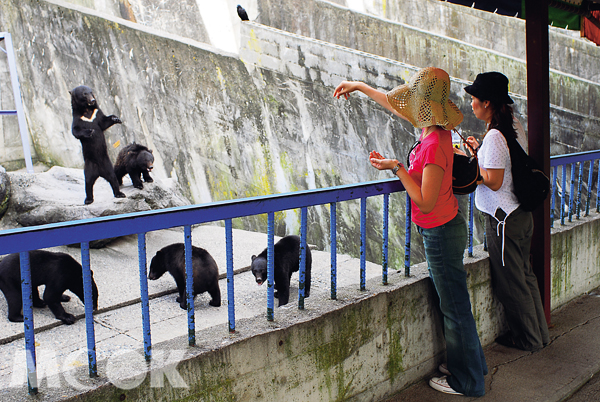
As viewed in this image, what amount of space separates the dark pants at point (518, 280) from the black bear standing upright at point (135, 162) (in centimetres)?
445

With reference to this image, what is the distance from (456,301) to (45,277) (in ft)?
9.67

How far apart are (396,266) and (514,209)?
954 cm

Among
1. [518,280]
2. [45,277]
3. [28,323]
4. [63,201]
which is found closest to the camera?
[28,323]

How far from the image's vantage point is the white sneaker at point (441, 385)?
2980mm

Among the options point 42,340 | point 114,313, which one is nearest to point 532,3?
point 114,313

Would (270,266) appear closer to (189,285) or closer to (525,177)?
(189,285)

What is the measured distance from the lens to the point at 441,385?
302 centimetres

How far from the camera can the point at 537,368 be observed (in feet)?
10.9

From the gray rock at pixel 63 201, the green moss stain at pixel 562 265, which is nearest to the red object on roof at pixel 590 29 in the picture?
the green moss stain at pixel 562 265

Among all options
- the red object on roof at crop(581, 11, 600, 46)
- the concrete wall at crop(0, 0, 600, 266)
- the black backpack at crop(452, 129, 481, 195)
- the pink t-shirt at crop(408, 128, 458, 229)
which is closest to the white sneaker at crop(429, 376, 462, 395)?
the pink t-shirt at crop(408, 128, 458, 229)

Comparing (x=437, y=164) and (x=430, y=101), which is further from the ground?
(x=430, y=101)

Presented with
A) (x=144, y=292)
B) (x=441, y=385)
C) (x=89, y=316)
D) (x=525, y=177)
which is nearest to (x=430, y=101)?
(x=525, y=177)

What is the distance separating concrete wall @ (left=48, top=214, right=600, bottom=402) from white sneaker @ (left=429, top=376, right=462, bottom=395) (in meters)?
0.11

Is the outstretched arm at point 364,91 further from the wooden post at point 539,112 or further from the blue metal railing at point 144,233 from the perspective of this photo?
the wooden post at point 539,112
